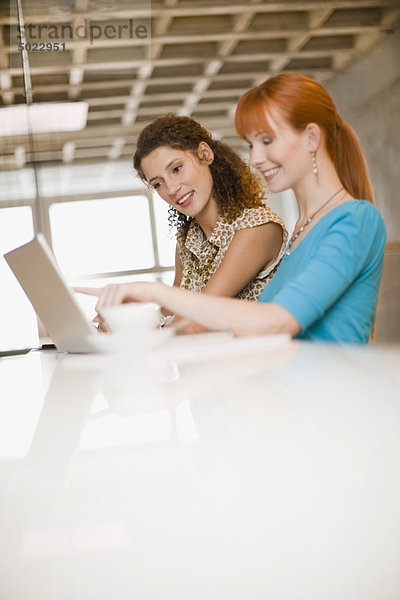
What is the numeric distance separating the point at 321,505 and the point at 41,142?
25.5 feet

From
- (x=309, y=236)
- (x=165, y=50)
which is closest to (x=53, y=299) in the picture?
(x=309, y=236)

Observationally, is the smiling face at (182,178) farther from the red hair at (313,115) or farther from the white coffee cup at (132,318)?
the white coffee cup at (132,318)

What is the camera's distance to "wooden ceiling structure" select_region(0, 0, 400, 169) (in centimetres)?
585

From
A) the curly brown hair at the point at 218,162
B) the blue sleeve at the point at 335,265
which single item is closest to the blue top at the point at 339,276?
the blue sleeve at the point at 335,265

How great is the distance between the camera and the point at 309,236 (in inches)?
58.1

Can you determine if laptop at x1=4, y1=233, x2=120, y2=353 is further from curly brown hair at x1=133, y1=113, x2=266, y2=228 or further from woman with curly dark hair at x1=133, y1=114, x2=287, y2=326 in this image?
curly brown hair at x1=133, y1=113, x2=266, y2=228

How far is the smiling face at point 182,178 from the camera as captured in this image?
2.29 m

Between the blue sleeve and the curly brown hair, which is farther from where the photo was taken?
the curly brown hair

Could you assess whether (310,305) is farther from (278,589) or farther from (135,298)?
(278,589)

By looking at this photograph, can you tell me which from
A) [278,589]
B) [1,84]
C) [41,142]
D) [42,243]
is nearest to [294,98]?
[42,243]

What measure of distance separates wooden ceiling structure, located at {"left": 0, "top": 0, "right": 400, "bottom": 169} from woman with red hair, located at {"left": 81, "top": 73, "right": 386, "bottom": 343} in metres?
4.56

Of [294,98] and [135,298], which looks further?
[294,98]

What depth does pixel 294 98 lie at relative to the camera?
1.51 meters

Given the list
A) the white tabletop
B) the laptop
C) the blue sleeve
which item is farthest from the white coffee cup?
the white tabletop
